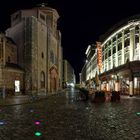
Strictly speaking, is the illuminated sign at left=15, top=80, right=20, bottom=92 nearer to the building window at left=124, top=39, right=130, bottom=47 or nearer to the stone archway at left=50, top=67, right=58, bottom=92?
the stone archway at left=50, top=67, right=58, bottom=92

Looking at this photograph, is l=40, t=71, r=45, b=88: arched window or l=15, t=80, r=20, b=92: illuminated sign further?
l=40, t=71, r=45, b=88: arched window

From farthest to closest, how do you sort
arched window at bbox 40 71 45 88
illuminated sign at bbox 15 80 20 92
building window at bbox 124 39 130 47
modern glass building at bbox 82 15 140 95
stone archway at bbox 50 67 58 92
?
stone archway at bbox 50 67 58 92 → arched window at bbox 40 71 45 88 → building window at bbox 124 39 130 47 → illuminated sign at bbox 15 80 20 92 → modern glass building at bbox 82 15 140 95

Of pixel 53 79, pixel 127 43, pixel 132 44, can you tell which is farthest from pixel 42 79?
pixel 132 44

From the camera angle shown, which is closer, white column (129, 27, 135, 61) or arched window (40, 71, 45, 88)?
white column (129, 27, 135, 61)

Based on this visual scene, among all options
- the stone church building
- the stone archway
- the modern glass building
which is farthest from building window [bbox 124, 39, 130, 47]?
the stone archway

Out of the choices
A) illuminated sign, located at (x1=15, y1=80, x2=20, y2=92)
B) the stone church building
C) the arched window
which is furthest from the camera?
the arched window

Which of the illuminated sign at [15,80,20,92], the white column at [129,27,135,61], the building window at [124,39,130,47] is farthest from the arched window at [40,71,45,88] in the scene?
the white column at [129,27,135,61]

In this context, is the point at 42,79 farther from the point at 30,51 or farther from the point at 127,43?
the point at 127,43

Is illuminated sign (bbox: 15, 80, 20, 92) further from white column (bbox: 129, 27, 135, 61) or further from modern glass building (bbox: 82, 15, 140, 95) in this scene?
white column (bbox: 129, 27, 135, 61)

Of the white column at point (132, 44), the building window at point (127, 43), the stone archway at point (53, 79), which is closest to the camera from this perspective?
the white column at point (132, 44)

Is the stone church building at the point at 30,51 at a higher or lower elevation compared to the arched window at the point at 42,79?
higher

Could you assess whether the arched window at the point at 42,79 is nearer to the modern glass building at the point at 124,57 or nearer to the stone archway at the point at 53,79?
the stone archway at the point at 53,79

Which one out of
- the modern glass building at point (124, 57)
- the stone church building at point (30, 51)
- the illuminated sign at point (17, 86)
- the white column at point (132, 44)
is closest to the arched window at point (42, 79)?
the stone church building at point (30, 51)

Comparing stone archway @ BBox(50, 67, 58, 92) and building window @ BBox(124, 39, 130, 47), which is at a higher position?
building window @ BBox(124, 39, 130, 47)
